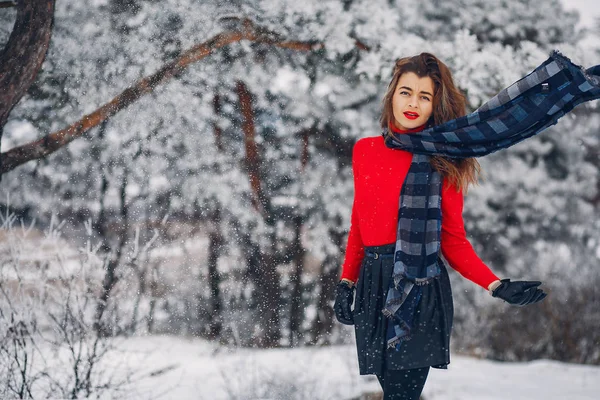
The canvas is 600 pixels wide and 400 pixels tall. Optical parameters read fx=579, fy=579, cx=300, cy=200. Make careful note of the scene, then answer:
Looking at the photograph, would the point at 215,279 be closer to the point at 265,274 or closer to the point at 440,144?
the point at 265,274

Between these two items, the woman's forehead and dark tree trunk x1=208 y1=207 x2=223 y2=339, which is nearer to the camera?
the woman's forehead

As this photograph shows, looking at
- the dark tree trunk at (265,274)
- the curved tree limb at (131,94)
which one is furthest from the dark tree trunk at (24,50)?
the dark tree trunk at (265,274)

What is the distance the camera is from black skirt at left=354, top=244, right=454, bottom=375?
1.98 m

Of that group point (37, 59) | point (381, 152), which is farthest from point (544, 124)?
point (37, 59)

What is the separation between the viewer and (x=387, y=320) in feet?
6.75

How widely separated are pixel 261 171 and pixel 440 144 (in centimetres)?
435

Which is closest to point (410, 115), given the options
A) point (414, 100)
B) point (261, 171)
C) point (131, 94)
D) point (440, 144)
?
point (414, 100)

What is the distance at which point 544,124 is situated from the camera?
6.84 ft

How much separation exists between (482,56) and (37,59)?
11.4 ft

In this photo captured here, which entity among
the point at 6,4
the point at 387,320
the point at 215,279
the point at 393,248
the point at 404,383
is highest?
the point at 6,4

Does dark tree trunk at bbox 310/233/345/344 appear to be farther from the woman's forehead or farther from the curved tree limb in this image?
the woman's forehead

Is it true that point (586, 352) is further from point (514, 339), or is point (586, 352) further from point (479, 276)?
point (479, 276)

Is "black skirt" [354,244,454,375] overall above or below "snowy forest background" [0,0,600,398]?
below

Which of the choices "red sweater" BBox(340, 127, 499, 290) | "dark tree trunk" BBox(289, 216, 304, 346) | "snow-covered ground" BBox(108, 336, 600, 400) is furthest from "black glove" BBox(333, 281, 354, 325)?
"dark tree trunk" BBox(289, 216, 304, 346)
